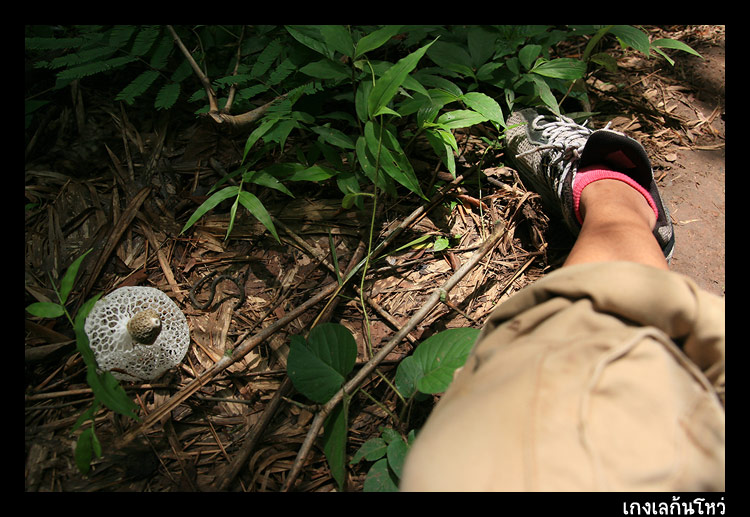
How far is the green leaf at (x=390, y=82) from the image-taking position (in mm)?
1256

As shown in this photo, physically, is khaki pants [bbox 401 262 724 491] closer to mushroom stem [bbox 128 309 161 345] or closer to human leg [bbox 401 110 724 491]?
human leg [bbox 401 110 724 491]

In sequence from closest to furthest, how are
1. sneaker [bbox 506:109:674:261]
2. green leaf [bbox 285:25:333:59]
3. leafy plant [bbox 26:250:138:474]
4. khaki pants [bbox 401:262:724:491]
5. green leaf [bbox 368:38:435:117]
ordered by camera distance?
1. khaki pants [bbox 401:262:724:491]
2. leafy plant [bbox 26:250:138:474]
3. green leaf [bbox 368:38:435:117]
4. green leaf [bbox 285:25:333:59]
5. sneaker [bbox 506:109:674:261]

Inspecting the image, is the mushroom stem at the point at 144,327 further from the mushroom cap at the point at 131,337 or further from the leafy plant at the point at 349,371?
the leafy plant at the point at 349,371

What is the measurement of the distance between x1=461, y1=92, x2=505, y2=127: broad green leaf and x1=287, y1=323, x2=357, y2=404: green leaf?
0.97 metres

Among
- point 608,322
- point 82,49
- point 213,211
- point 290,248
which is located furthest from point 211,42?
point 608,322

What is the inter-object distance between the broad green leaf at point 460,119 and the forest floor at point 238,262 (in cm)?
24

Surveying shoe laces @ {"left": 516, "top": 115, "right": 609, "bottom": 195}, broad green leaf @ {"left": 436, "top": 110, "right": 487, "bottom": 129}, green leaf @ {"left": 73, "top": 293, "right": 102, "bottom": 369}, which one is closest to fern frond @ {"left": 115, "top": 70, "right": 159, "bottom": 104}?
green leaf @ {"left": 73, "top": 293, "right": 102, "bottom": 369}

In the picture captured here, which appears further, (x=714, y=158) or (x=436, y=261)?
(x=714, y=158)

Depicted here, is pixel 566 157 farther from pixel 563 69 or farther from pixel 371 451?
pixel 371 451

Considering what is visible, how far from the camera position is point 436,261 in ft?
5.09

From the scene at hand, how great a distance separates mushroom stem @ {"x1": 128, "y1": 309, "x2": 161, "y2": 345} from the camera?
118cm
